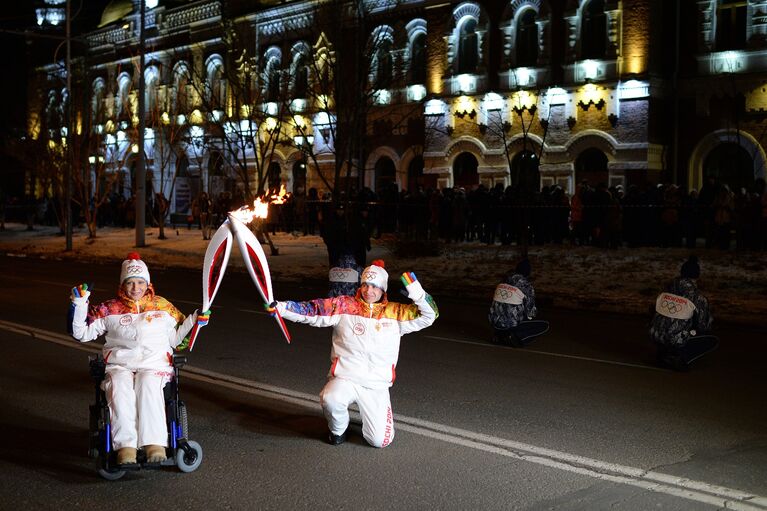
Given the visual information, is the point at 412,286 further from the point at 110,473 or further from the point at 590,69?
the point at 590,69

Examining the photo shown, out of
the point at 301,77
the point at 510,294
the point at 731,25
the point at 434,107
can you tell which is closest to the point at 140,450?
the point at 510,294

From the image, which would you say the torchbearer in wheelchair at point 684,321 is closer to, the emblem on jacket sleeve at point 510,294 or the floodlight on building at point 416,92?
the emblem on jacket sleeve at point 510,294

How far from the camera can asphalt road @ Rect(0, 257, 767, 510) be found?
5.95 m

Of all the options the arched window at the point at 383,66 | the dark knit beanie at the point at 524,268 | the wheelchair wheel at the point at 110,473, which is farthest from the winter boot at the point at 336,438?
the arched window at the point at 383,66

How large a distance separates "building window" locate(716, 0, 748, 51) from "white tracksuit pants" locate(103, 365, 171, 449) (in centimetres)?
2654

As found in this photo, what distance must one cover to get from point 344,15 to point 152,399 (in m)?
24.3

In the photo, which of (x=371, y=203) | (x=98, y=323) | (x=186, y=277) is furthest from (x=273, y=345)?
(x=371, y=203)

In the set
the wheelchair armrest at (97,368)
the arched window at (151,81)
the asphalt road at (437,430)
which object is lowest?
the asphalt road at (437,430)

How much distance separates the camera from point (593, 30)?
31.3 m

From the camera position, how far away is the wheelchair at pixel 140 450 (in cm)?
604

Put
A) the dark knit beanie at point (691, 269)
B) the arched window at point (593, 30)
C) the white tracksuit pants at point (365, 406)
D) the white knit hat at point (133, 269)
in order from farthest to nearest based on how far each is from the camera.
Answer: the arched window at point (593, 30) → the dark knit beanie at point (691, 269) → the white tracksuit pants at point (365, 406) → the white knit hat at point (133, 269)

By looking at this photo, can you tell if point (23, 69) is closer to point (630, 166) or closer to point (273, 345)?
point (630, 166)

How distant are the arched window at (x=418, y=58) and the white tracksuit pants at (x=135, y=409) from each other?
30698 millimetres

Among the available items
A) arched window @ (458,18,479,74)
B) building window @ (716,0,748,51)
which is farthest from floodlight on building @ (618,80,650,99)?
arched window @ (458,18,479,74)
